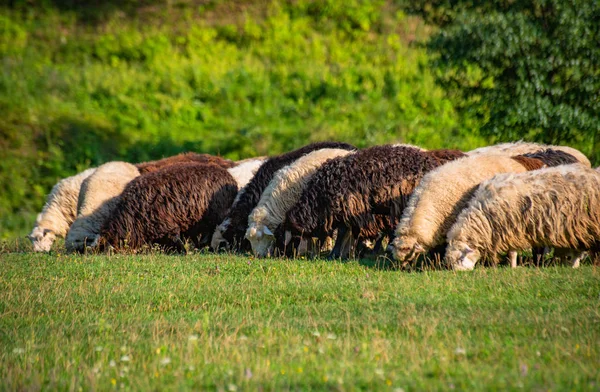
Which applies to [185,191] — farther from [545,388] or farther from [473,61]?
[545,388]

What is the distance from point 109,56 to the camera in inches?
1081

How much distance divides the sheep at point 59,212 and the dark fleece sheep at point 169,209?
2.32m

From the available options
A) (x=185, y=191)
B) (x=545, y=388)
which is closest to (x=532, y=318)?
(x=545, y=388)

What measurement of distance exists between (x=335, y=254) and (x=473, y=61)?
7.08 meters

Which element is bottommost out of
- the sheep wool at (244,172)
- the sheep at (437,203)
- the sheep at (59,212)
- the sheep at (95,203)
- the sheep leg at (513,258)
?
the sheep at (59,212)

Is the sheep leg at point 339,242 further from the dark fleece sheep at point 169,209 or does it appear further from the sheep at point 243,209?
the dark fleece sheep at point 169,209

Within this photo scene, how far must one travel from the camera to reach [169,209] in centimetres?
1220

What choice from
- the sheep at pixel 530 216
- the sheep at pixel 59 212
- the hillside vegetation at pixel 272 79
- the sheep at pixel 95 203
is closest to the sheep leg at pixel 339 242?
the sheep at pixel 530 216

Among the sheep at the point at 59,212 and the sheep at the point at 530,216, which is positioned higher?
the sheep at the point at 530,216

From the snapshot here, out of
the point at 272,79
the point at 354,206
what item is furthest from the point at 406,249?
the point at 272,79

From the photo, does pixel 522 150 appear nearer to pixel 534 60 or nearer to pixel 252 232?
pixel 534 60

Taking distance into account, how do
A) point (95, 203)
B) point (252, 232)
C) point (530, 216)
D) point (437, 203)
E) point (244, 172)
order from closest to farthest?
point (530, 216) < point (437, 203) < point (252, 232) < point (95, 203) < point (244, 172)

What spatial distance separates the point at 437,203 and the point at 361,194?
1.18 meters

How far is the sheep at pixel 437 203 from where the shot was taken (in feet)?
31.4
